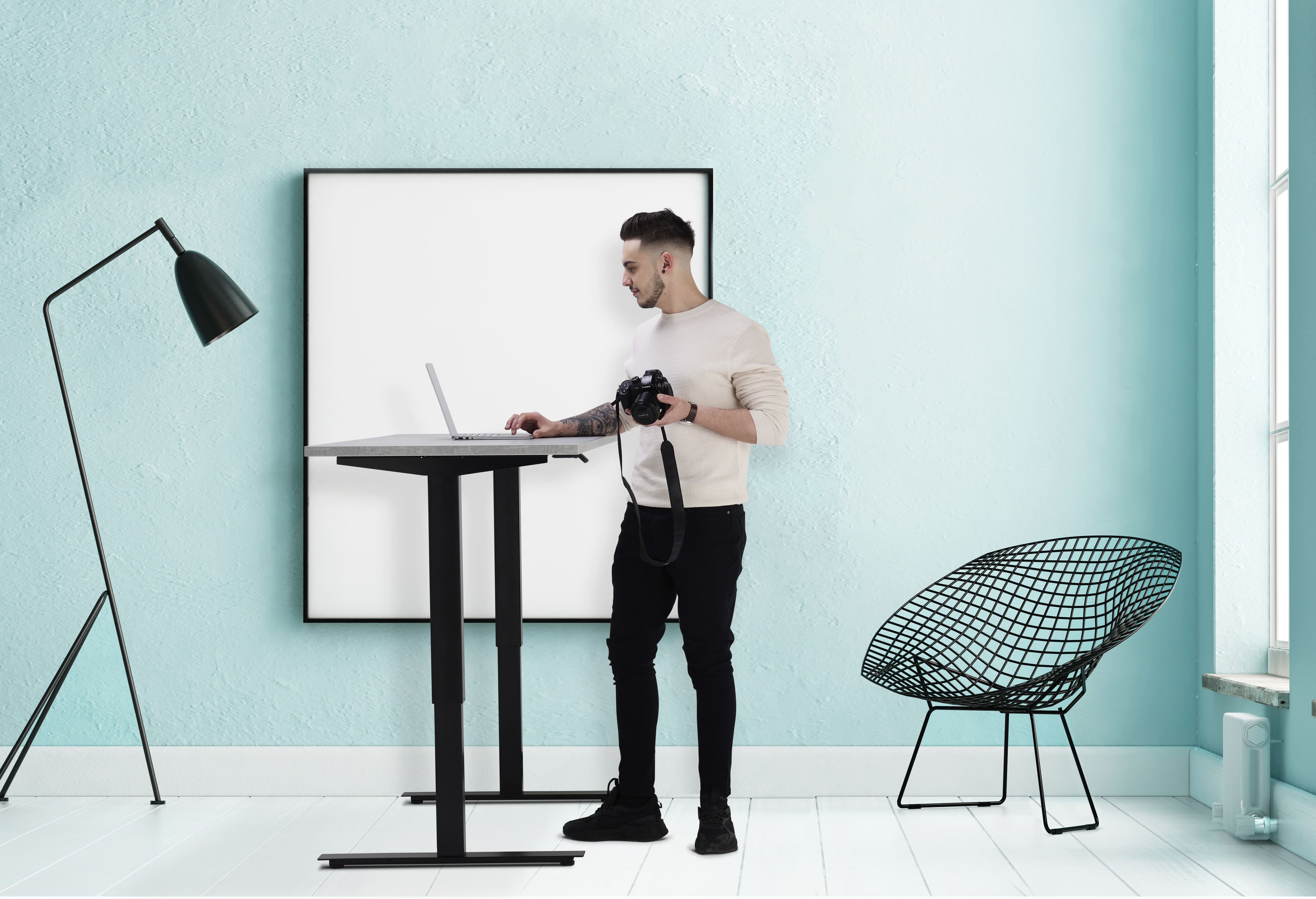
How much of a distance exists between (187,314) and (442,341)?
704mm

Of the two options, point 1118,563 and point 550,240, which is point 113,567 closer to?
point 550,240

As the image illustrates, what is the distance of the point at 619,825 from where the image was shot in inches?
97.7

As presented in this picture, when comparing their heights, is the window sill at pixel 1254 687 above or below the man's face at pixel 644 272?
below

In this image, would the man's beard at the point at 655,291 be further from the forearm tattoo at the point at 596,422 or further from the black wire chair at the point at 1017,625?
the black wire chair at the point at 1017,625

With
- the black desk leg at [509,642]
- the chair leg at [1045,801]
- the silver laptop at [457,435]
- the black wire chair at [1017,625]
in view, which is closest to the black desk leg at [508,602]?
the black desk leg at [509,642]

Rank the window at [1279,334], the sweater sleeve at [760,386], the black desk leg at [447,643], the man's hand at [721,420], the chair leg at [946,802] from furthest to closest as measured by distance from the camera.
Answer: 1. the window at [1279,334]
2. the chair leg at [946,802]
3. the sweater sleeve at [760,386]
4. the man's hand at [721,420]
5. the black desk leg at [447,643]

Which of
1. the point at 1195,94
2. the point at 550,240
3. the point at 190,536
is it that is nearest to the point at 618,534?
the point at 550,240

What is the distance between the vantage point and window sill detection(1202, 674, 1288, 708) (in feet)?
8.15

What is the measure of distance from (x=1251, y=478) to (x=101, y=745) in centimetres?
319

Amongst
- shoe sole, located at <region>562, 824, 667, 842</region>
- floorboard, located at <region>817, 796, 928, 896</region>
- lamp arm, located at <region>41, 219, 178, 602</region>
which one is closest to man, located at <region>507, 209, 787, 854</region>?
shoe sole, located at <region>562, 824, 667, 842</region>

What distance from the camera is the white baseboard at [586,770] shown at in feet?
9.37

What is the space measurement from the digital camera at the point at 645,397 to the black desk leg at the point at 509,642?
0.51 m

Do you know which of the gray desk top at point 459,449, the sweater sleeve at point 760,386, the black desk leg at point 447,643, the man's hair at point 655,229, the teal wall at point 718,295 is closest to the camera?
the gray desk top at point 459,449

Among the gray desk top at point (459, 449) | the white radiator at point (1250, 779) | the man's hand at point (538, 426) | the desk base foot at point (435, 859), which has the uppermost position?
the man's hand at point (538, 426)
